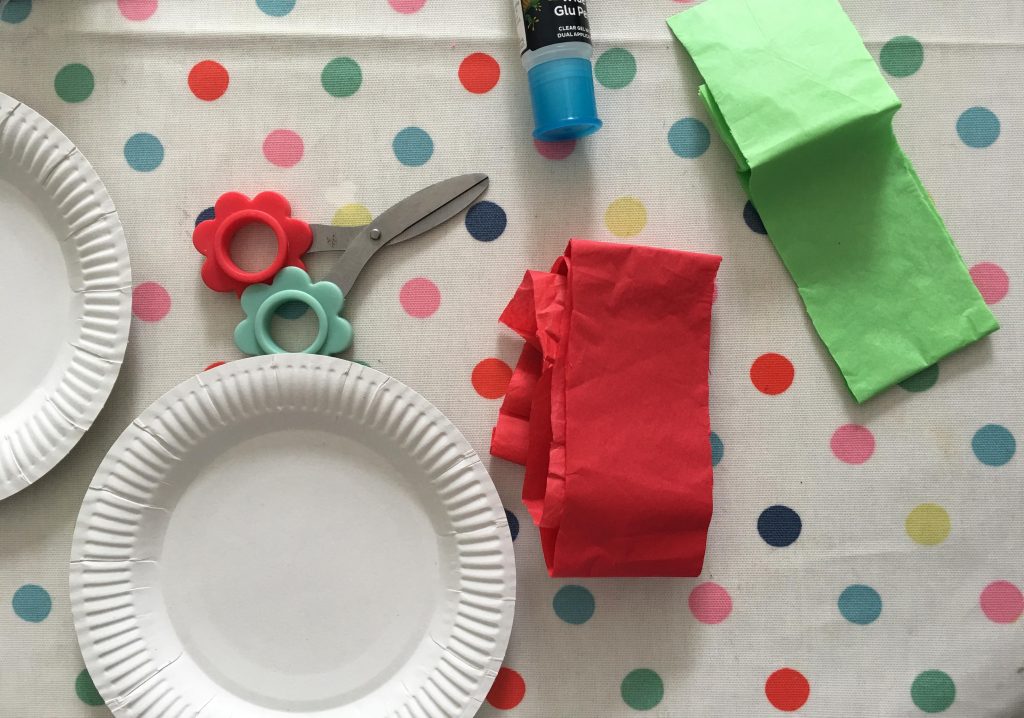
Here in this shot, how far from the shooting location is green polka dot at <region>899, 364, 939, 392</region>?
63cm

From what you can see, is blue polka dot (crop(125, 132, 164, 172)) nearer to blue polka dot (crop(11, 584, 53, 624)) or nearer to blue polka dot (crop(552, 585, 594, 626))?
blue polka dot (crop(11, 584, 53, 624))

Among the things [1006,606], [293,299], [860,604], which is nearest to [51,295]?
[293,299]

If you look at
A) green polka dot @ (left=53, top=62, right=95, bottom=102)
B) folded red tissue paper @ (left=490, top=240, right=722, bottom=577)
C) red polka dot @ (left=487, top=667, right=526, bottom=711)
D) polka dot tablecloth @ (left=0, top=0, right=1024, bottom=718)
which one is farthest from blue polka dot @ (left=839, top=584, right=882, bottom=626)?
green polka dot @ (left=53, top=62, right=95, bottom=102)

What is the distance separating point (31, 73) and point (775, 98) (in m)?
0.54

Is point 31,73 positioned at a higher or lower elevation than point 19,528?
higher

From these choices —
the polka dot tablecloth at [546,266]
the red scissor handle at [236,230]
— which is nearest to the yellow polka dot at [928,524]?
the polka dot tablecloth at [546,266]

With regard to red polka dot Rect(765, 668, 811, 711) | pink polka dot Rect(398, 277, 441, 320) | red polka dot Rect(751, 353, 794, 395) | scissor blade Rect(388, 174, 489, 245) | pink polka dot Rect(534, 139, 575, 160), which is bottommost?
red polka dot Rect(765, 668, 811, 711)

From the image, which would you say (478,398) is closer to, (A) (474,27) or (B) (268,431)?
(B) (268,431)

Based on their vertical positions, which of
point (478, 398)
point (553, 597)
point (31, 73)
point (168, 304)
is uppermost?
point (31, 73)

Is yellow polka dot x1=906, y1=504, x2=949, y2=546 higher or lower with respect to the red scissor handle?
lower

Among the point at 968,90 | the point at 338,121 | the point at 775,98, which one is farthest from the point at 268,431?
the point at 968,90

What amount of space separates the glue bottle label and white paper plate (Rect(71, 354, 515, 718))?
257 mm

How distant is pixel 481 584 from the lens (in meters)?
0.58

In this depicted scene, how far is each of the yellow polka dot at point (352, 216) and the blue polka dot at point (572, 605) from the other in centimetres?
30
